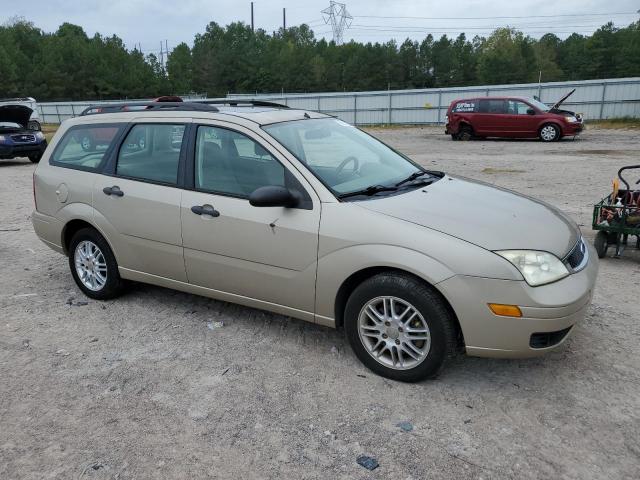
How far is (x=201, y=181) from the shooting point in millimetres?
4176

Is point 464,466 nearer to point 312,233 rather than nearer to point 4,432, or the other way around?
point 312,233

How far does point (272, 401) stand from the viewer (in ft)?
11.1

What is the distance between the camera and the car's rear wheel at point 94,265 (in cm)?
488

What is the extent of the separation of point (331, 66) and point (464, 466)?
272ft

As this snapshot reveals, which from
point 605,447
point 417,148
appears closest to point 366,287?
point 605,447

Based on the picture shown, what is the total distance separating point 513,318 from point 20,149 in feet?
54.3

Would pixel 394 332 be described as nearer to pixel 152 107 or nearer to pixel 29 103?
pixel 152 107

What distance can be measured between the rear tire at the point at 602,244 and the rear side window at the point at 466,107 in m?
16.0

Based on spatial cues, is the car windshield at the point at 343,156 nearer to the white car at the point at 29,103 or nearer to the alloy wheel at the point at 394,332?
the alloy wheel at the point at 394,332

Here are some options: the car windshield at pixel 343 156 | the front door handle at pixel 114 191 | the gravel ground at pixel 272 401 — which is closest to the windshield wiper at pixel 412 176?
the car windshield at pixel 343 156

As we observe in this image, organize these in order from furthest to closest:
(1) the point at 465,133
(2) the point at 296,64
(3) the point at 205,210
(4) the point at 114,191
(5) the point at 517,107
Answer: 1. (2) the point at 296,64
2. (1) the point at 465,133
3. (5) the point at 517,107
4. (4) the point at 114,191
5. (3) the point at 205,210

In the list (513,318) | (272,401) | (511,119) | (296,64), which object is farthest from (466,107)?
(296,64)

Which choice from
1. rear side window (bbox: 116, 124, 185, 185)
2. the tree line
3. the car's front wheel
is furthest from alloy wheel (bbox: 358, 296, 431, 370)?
the tree line

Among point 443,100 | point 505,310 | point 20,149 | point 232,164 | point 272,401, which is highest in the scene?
point 443,100
